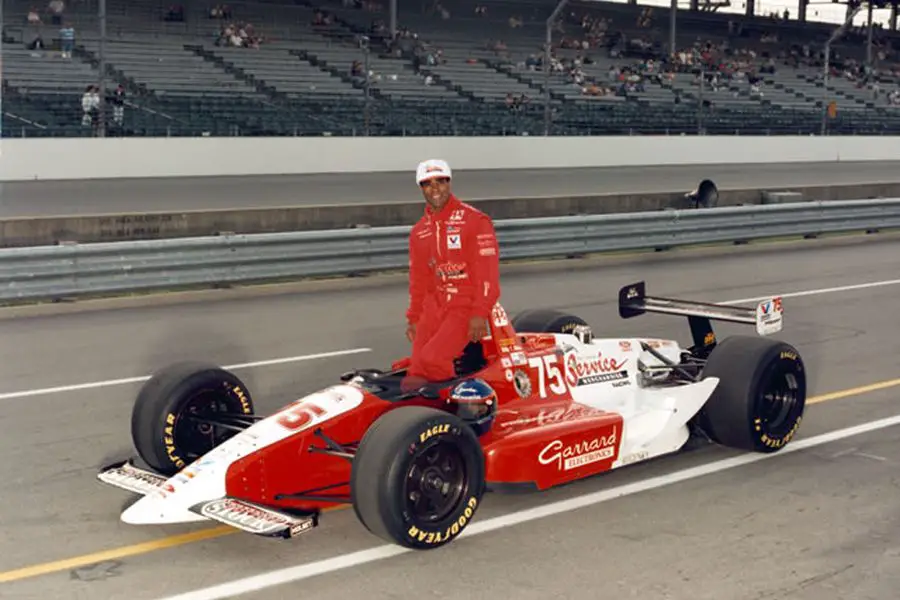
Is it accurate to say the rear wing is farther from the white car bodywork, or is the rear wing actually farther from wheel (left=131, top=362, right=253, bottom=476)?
wheel (left=131, top=362, right=253, bottom=476)

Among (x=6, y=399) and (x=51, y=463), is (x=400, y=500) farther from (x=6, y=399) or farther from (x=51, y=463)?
(x=6, y=399)

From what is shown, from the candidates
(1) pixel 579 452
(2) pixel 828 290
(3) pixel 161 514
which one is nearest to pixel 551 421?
(1) pixel 579 452

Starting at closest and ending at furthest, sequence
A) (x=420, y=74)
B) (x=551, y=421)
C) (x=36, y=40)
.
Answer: (x=551, y=421)
(x=36, y=40)
(x=420, y=74)

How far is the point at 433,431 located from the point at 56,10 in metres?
30.8

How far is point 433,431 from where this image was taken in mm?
5711

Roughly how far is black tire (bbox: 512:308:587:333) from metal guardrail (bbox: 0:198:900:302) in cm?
647

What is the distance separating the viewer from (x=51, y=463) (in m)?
7.31

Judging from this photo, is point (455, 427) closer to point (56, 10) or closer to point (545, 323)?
point (545, 323)

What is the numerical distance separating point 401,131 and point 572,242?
17.6 metres

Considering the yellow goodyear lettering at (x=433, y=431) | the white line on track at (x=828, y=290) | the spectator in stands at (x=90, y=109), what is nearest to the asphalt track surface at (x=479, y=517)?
the yellow goodyear lettering at (x=433, y=431)

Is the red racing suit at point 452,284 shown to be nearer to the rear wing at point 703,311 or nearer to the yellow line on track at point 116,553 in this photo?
the yellow line on track at point 116,553

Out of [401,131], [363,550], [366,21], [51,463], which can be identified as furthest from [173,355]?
[366,21]

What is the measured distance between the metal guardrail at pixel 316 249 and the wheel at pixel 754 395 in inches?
317

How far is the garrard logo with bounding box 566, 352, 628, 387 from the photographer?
7137 mm
